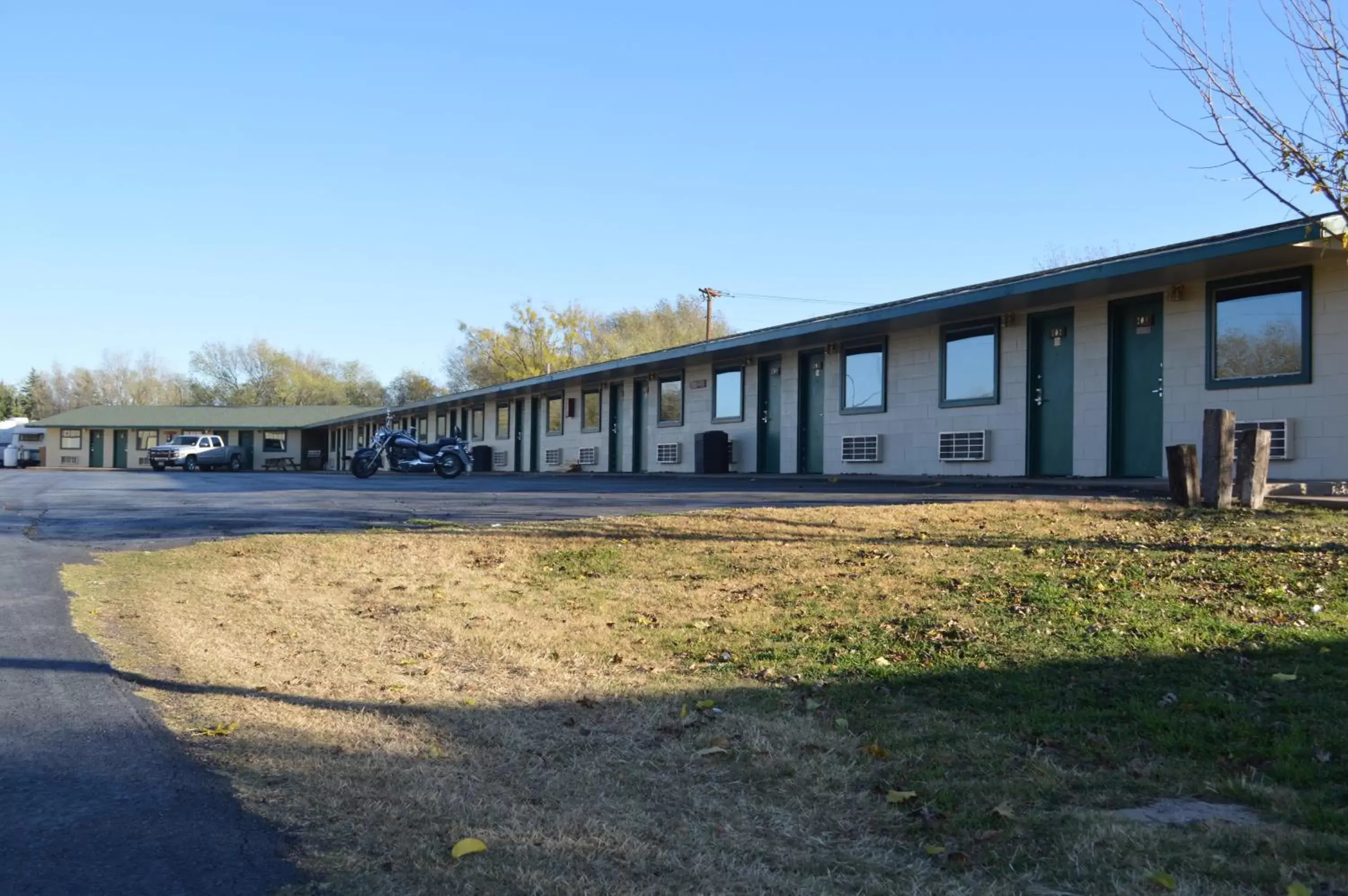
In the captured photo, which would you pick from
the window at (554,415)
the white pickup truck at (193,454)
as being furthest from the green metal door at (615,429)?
the white pickup truck at (193,454)

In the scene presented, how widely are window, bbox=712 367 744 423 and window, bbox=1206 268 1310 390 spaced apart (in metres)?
10.9

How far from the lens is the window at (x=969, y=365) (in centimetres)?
1683

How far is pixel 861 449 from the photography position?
A: 1923 centimetres

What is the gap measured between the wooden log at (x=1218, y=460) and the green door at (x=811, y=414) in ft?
35.5

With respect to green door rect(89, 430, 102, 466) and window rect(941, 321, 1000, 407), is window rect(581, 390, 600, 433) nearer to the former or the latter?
window rect(941, 321, 1000, 407)

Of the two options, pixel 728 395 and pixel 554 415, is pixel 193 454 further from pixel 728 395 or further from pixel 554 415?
pixel 728 395

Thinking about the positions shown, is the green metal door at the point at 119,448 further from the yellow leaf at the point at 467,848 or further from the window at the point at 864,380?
the yellow leaf at the point at 467,848

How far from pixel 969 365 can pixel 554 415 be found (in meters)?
17.3

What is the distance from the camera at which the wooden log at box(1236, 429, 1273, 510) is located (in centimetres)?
978

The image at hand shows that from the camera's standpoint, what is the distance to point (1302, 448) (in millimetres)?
12711

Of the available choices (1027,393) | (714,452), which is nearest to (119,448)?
(714,452)

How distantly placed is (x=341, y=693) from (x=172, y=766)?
1237 mm

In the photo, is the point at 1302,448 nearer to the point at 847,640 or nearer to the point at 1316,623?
the point at 1316,623

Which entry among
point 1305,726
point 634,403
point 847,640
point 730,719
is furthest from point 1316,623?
point 634,403
